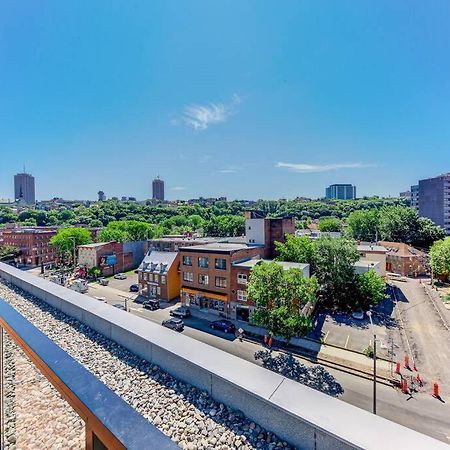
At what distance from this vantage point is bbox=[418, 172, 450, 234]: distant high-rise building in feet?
293

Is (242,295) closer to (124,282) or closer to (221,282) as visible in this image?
(221,282)

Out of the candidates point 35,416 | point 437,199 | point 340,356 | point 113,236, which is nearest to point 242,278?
point 340,356

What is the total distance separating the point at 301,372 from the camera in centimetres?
1761

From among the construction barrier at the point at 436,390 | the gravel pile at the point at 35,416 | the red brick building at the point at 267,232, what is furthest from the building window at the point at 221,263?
the gravel pile at the point at 35,416

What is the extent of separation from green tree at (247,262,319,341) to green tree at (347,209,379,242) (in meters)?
53.8

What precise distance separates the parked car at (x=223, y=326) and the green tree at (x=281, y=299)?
520cm

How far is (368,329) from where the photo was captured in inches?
977

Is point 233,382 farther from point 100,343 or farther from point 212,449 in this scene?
point 100,343

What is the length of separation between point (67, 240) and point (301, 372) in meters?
53.7

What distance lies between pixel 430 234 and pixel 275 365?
56435 mm

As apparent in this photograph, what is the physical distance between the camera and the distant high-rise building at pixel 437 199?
89.4 m

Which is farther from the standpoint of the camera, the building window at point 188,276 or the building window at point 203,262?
the building window at point 188,276

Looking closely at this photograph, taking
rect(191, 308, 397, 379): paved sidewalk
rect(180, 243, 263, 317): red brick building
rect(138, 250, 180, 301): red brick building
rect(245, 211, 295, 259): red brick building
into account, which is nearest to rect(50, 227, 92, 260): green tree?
rect(138, 250, 180, 301): red brick building

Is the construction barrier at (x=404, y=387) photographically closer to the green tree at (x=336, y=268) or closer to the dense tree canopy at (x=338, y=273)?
the dense tree canopy at (x=338, y=273)
